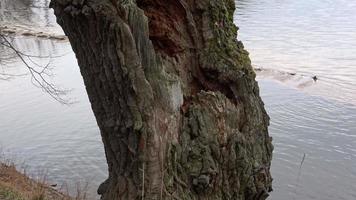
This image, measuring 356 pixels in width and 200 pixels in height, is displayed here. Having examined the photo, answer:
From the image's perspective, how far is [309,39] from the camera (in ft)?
64.0

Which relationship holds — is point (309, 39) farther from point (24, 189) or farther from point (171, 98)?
point (171, 98)

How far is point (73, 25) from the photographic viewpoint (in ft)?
9.55

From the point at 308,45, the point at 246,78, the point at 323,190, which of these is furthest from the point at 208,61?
the point at 308,45

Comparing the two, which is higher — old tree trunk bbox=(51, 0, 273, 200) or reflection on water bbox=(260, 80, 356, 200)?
old tree trunk bbox=(51, 0, 273, 200)

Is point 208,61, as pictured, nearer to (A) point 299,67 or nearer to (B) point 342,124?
(B) point 342,124

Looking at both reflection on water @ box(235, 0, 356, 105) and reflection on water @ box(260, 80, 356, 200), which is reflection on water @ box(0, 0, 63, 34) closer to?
reflection on water @ box(235, 0, 356, 105)

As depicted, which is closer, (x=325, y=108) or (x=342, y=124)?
(x=342, y=124)

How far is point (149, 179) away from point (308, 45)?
54.1ft

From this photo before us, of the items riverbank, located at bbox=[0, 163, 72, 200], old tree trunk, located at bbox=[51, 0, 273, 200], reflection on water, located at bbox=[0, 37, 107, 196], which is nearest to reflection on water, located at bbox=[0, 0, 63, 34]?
reflection on water, located at bbox=[0, 37, 107, 196]

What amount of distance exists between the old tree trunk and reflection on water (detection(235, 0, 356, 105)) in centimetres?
1073

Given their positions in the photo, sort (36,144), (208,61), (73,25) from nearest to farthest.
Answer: (73,25), (208,61), (36,144)

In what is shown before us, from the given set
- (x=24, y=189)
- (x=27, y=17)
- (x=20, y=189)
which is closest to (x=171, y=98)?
(x=20, y=189)

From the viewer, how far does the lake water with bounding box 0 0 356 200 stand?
980 centimetres

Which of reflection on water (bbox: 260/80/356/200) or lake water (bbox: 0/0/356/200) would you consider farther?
lake water (bbox: 0/0/356/200)
